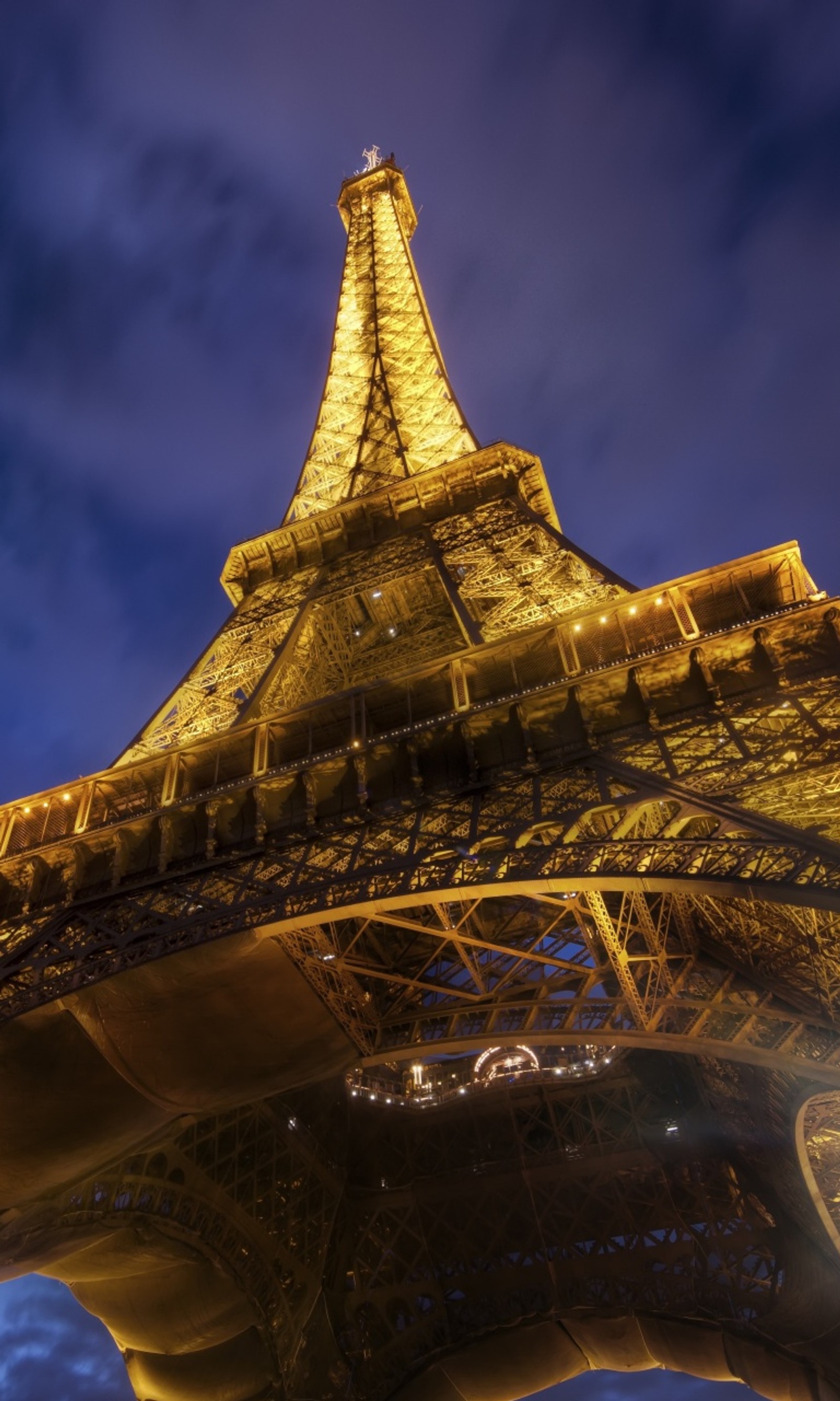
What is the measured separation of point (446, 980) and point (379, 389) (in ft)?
78.5

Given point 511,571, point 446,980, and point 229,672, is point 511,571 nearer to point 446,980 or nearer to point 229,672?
point 229,672

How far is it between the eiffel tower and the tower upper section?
1.83 meters

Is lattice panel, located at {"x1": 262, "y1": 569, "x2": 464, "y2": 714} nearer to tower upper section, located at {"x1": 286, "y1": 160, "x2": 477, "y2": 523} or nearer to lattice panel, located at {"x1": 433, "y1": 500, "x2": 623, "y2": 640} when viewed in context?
lattice panel, located at {"x1": 433, "y1": 500, "x2": 623, "y2": 640}

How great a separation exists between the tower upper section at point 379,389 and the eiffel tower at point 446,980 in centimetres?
183

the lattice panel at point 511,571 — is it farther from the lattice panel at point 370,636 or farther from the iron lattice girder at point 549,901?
the iron lattice girder at point 549,901

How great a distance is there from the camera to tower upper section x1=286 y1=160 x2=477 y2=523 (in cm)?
3014

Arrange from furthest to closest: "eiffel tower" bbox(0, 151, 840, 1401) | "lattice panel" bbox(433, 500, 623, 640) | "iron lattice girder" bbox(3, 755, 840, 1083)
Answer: "lattice panel" bbox(433, 500, 623, 640) < "eiffel tower" bbox(0, 151, 840, 1401) < "iron lattice girder" bbox(3, 755, 840, 1083)

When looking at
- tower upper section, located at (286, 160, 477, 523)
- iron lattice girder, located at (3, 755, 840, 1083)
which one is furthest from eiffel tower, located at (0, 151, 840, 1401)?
tower upper section, located at (286, 160, 477, 523)

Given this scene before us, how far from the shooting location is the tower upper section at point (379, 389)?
1187 inches

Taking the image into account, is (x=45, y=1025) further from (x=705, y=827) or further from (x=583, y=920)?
(x=705, y=827)

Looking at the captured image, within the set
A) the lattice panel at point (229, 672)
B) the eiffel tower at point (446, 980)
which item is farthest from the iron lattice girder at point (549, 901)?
the lattice panel at point (229, 672)

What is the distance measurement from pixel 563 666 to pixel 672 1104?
17028mm

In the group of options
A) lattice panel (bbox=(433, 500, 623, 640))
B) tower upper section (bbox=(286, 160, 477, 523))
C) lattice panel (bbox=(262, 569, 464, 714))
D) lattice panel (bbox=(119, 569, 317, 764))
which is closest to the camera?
lattice panel (bbox=(433, 500, 623, 640))

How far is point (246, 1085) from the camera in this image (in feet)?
48.0
